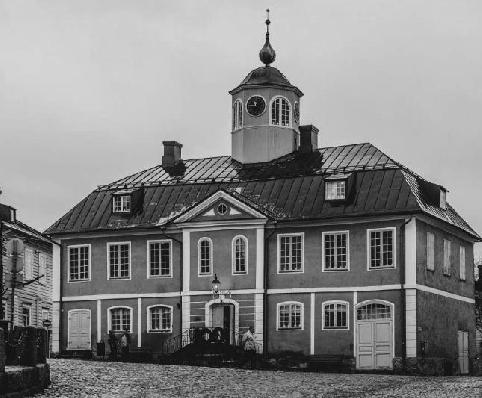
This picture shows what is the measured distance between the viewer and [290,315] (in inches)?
2093

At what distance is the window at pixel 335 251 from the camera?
52531 millimetres

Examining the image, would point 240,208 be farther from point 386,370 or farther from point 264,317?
point 386,370

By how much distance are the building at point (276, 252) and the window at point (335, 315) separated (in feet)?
0.16

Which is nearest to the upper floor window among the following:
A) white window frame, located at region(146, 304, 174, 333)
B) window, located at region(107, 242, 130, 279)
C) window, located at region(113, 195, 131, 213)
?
window, located at region(107, 242, 130, 279)

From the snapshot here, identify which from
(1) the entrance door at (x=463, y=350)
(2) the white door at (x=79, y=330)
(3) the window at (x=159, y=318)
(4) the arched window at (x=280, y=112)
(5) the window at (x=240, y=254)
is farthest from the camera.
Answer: (4) the arched window at (x=280, y=112)

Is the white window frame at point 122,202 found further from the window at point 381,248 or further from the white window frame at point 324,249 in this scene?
the window at point 381,248

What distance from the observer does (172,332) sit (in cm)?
5519

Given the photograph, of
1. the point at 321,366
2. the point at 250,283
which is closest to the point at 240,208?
the point at 250,283

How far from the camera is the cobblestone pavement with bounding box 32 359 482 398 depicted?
34.0 m

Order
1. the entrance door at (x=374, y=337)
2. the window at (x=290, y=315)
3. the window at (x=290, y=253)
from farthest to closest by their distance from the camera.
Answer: the window at (x=290, y=253) → the window at (x=290, y=315) → the entrance door at (x=374, y=337)

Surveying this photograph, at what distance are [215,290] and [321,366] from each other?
571cm

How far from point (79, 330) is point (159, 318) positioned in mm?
3857

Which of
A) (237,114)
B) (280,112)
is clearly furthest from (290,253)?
(237,114)

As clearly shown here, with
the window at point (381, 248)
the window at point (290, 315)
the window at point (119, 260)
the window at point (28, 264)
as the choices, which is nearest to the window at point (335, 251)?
the window at point (381, 248)
